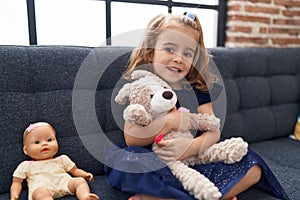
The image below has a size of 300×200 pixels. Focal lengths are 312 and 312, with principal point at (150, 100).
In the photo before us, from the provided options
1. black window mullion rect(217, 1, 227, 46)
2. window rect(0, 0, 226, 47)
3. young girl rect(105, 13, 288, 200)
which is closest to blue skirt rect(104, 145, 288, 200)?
young girl rect(105, 13, 288, 200)

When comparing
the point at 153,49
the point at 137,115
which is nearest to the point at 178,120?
the point at 137,115

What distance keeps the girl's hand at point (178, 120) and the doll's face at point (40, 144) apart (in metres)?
0.39

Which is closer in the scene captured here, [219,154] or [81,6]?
[219,154]

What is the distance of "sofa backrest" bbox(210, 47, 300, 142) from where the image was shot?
1548mm

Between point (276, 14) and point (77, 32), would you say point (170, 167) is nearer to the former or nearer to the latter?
point (77, 32)

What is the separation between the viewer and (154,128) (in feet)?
3.28

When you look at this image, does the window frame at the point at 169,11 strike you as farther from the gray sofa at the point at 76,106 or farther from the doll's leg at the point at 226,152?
the doll's leg at the point at 226,152

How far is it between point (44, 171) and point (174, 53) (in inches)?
22.8

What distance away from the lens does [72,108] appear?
1.16 metres

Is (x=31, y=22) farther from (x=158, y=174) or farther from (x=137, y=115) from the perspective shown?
(x=158, y=174)

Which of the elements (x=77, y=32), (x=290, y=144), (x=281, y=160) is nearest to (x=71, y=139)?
(x=77, y=32)

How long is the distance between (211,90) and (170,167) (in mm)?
388

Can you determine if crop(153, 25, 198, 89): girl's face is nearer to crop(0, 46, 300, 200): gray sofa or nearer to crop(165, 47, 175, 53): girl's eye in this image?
crop(165, 47, 175, 53): girl's eye

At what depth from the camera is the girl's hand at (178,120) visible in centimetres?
103
